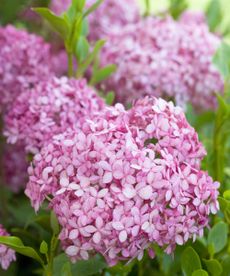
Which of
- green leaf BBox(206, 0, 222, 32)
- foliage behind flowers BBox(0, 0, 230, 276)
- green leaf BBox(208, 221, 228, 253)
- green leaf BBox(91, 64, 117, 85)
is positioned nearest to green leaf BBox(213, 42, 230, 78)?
foliage behind flowers BBox(0, 0, 230, 276)

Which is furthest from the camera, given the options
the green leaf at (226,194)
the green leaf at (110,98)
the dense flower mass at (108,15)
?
the dense flower mass at (108,15)

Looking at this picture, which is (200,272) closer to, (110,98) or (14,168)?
(110,98)

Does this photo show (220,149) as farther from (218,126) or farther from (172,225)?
(172,225)

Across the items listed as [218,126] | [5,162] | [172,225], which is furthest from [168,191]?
[5,162]

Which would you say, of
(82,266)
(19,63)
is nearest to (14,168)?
(19,63)

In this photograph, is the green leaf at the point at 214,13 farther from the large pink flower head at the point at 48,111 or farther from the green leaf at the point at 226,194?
the green leaf at the point at 226,194

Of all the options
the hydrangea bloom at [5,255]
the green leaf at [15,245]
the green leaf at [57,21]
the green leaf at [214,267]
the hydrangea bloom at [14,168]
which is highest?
the green leaf at [57,21]

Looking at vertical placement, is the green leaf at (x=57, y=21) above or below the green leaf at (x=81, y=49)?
above

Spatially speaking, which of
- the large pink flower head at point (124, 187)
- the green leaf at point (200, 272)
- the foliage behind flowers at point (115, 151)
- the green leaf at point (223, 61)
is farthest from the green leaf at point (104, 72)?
the green leaf at point (200, 272)
